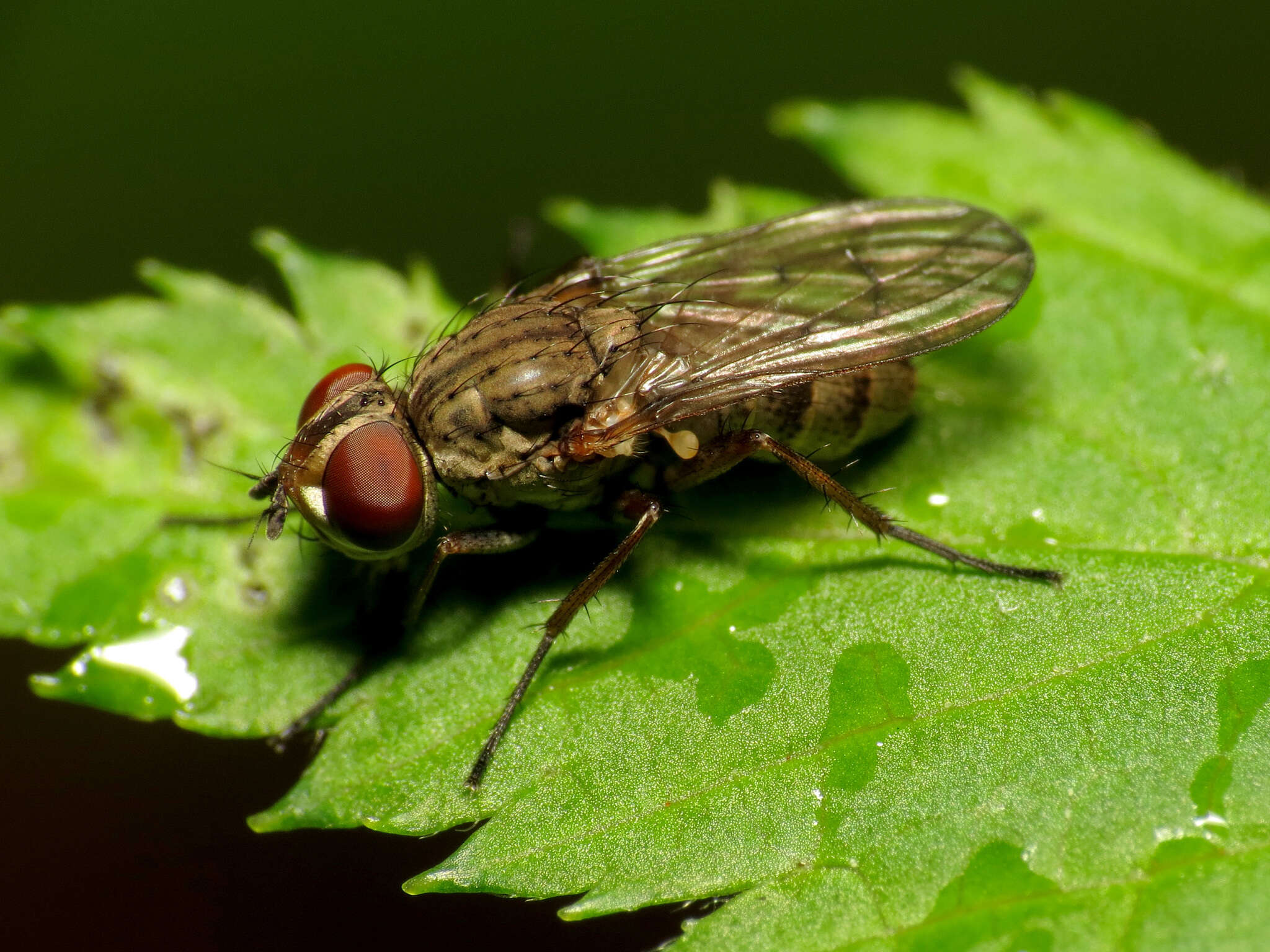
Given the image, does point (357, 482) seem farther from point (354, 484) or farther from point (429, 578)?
point (429, 578)

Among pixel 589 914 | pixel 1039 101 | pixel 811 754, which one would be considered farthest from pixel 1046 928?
pixel 1039 101

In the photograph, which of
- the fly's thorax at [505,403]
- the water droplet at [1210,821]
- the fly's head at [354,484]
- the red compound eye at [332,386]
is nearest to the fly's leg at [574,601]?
the fly's thorax at [505,403]

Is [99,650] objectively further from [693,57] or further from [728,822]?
[693,57]

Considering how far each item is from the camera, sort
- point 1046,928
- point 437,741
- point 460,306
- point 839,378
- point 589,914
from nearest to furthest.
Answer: point 1046,928 < point 589,914 < point 437,741 < point 839,378 < point 460,306

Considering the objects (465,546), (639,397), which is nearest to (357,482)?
(465,546)

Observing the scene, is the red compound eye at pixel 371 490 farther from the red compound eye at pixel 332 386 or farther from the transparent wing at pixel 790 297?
the transparent wing at pixel 790 297
